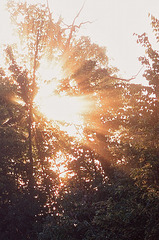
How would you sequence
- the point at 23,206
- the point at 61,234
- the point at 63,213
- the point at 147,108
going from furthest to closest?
the point at 23,206 → the point at 63,213 → the point at 61,234 → the point at 147,108

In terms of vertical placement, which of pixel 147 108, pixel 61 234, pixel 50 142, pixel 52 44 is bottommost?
pixel 61 234

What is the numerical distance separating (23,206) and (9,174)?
3.74 m

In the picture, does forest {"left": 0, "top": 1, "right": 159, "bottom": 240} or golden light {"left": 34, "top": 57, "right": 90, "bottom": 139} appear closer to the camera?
forest {"left": 0, "top": 1, "right": 159, "bottom": 240}

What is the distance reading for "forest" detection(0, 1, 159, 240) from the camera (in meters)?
6.94

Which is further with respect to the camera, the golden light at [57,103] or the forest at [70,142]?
the golden light at [57,103]

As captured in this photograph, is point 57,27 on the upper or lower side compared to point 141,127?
upper

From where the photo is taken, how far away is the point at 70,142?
69.9 feet

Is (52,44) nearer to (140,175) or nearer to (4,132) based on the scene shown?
(4,132)

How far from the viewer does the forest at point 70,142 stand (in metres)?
6.94

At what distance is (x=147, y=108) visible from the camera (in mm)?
6469

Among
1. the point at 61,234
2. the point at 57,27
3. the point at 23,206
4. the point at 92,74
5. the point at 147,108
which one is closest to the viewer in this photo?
the point at 147,108

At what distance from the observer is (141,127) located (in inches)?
262

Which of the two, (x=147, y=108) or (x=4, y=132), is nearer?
(x=147, y=108)

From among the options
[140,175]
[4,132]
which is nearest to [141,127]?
[140,175]
